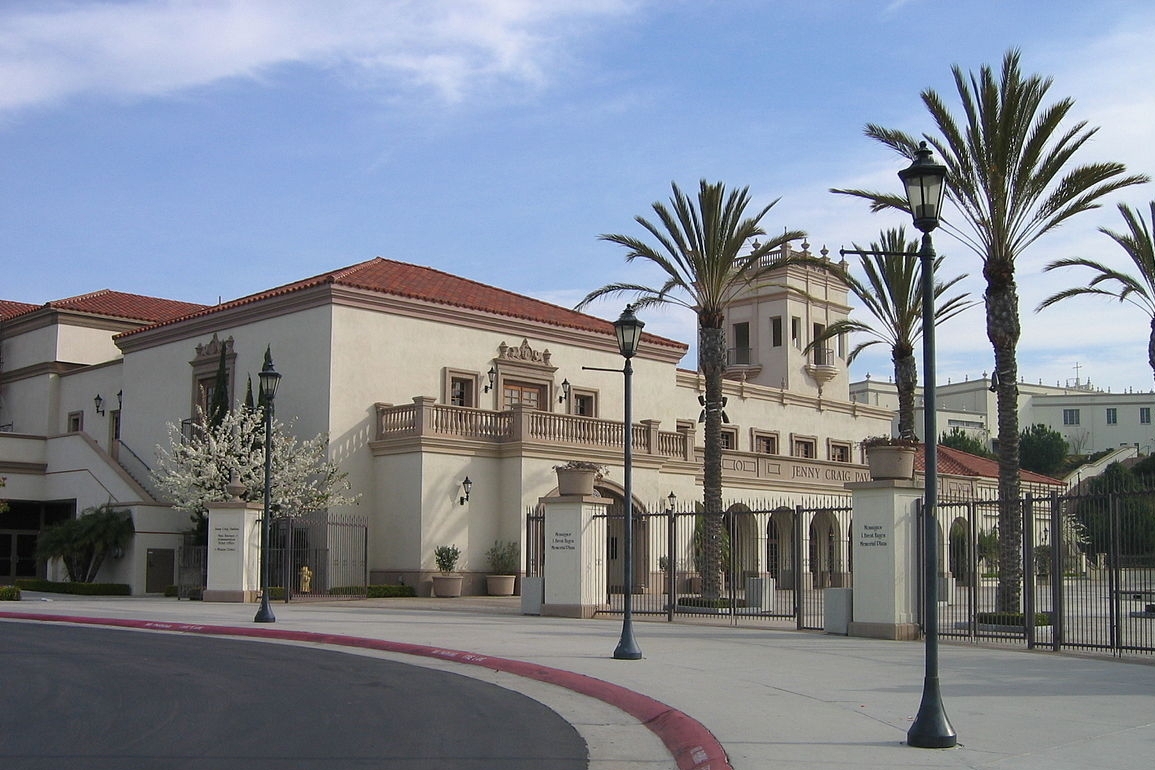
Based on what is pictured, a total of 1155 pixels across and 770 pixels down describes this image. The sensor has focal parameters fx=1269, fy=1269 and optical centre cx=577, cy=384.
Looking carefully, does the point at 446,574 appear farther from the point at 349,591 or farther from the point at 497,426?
the point at 497,426

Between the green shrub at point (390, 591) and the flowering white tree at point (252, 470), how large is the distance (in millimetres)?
2803

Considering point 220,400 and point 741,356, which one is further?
point 741,356

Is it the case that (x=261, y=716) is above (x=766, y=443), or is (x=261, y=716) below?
below

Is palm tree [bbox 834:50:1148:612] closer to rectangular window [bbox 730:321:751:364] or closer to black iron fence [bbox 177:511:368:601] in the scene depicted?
black iron fence [bbox 177:511:368:601]

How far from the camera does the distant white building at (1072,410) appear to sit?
11469cm

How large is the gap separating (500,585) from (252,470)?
7.98 metres

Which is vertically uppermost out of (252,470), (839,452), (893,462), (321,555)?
(839,452)

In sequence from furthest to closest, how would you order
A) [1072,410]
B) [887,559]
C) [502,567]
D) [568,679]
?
[1072,410]
[502,567]
[887,559]
[568,679]

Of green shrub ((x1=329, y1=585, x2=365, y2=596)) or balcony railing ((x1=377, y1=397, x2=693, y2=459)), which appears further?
balcony railing ((x1=377, y1=397, x2=693, y2=459))

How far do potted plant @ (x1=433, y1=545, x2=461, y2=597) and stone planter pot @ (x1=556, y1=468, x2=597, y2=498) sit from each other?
10.3 m

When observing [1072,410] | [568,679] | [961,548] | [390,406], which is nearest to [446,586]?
[390,406]

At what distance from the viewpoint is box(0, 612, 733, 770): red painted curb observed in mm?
9773

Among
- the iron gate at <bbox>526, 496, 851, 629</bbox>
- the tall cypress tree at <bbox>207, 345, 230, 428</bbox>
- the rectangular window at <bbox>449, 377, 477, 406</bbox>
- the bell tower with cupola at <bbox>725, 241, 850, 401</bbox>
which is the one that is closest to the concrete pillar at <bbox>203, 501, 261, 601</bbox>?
the iron gate at <bbox>526, 496, 851, 629</bbox>

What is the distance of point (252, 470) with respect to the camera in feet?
121
